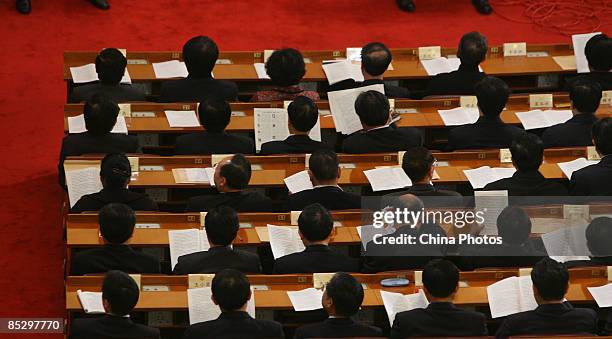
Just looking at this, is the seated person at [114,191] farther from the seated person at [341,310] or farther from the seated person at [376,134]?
the seated person at [341,310]

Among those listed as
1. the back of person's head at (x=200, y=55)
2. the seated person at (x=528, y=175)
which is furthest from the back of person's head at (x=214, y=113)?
the seated person at (x=528, y=175)

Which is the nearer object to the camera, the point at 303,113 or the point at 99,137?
the point at 303,113

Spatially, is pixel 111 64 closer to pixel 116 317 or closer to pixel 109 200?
pixel 109 200

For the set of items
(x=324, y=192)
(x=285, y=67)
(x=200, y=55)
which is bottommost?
(x=324, y=192)

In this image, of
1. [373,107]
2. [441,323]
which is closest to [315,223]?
[441,323]

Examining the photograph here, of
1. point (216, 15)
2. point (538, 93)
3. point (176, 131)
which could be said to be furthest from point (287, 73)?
point (216, 15)

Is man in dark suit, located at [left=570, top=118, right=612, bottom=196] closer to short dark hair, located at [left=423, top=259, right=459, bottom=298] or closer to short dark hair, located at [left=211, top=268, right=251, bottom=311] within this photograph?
short dark hair, located at [left=423, top=259, right=459, bottom=298]

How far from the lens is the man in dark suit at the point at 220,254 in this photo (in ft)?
25.6

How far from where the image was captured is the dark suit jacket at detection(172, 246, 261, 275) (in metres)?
7.86

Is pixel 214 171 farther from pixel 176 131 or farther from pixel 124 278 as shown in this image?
pixel 124 278

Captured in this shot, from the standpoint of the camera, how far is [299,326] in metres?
7.79

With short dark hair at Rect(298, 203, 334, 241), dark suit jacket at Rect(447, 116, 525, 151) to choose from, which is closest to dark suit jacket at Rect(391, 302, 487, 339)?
short dark hair at Rect(298, 203, 334, 241)

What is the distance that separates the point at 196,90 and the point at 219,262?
7.92ft

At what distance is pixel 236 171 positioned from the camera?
8.38 meters
